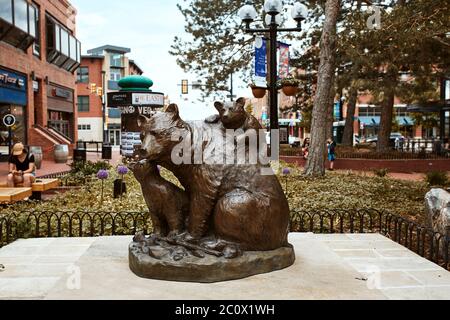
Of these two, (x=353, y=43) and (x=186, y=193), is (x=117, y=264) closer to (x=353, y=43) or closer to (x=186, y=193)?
(x=186, y=193)

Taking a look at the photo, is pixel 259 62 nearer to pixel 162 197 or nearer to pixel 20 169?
pixel 20 169

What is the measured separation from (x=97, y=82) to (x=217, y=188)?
167 ft

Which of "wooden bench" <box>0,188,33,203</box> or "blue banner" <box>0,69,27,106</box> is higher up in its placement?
"blue banner" <box>0,69,27,106</box>

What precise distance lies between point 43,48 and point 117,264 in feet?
78.9

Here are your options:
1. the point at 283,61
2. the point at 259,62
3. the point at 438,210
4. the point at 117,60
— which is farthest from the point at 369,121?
the point at 438,210

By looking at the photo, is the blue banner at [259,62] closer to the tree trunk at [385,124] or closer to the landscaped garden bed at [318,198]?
the landscaped garden bed at [318,198]

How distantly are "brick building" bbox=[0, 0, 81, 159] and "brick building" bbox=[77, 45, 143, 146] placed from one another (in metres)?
19.0

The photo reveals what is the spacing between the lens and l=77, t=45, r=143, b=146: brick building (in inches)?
2035

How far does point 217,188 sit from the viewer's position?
12.7 ft

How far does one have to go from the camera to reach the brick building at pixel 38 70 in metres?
19.6

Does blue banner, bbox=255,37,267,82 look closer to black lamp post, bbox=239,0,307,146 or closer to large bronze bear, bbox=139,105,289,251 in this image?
black lamp post, bbox=239,0,307,146

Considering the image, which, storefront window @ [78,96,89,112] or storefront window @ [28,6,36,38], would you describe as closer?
storefront window @ [28,6,36,38]

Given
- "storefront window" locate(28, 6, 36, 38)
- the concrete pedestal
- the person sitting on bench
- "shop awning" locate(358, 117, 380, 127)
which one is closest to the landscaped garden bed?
the person sitting on bench
